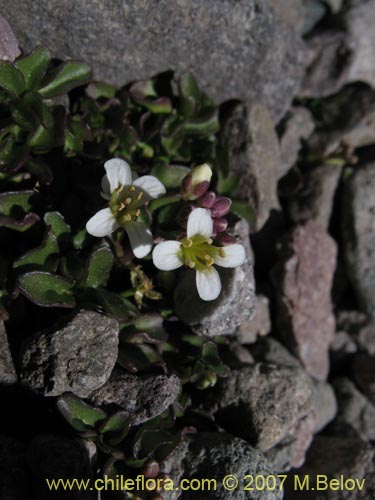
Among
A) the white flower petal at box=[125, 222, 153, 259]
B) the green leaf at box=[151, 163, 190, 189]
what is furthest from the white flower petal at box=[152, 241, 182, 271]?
the green leaf at box=[151, 163, 190, 189]

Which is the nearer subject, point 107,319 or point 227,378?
point 107,319

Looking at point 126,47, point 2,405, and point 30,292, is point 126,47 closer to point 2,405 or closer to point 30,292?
point 30,292

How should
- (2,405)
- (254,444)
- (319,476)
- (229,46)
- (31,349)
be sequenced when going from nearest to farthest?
(31,349), (2,405), (254,444), (319,476), (229,46)

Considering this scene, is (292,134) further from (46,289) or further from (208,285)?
(46,289)

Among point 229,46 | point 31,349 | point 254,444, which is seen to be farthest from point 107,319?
point 229,46

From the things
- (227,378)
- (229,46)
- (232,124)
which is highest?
(229,46)

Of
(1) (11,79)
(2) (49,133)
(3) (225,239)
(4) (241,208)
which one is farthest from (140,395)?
(1) (11,79)

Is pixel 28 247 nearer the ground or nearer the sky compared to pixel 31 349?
nearer the sky
